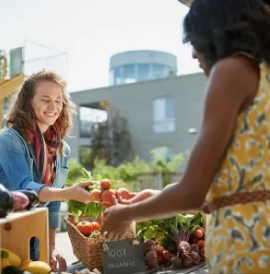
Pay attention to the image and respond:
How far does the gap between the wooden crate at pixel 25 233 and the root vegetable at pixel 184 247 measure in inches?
35.4

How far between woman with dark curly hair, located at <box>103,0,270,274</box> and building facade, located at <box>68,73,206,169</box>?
56.9 ft

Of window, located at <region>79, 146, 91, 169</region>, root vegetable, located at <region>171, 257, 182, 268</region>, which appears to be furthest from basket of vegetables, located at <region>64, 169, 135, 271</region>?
window, located at <region>79, 146, 91, 169</region>

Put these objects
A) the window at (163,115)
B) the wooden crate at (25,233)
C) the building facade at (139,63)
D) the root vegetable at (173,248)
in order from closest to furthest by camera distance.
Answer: the wooden crate at (25,233), the root vegetable at (173,248), the window at (163,115), the building facade at (139,63)

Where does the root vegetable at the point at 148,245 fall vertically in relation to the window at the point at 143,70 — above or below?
below

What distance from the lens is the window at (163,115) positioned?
20.1 meters

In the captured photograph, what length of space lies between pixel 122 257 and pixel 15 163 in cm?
64

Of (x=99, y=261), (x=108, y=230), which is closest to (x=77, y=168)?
(x=99, y=261)

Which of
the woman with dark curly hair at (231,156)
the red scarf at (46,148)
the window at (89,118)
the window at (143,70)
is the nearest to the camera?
the woman with dark curly hair at (231,156)

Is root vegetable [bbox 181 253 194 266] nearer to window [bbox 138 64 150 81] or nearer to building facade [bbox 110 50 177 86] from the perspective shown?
building facade [bbox 110 50 177 86]

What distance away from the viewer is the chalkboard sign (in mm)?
1969

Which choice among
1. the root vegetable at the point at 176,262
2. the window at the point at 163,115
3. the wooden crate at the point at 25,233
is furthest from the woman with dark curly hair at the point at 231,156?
the window at the point at 163,115

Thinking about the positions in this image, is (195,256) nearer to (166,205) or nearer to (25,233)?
(25,233)

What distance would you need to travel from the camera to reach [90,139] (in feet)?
72.2

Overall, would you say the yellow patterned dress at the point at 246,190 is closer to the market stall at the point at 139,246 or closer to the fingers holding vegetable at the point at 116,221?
the fingers holding vegetable at the point at 116,221
